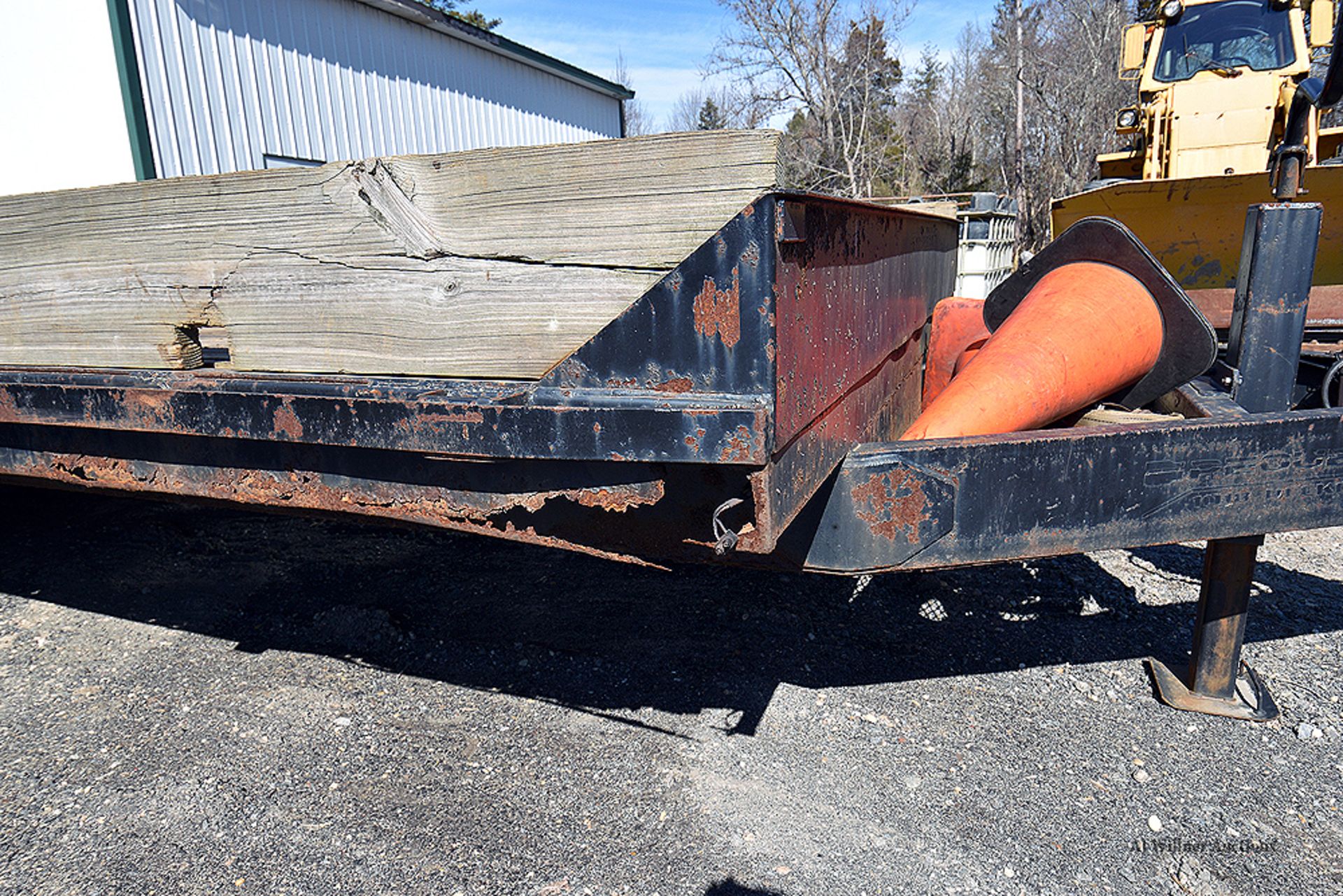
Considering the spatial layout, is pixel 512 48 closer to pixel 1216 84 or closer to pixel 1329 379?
pixel 1216 84

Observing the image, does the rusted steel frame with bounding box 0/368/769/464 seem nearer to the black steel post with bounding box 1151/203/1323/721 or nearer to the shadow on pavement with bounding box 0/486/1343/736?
the shadow on pavement with bounding box 0/486/1343/736

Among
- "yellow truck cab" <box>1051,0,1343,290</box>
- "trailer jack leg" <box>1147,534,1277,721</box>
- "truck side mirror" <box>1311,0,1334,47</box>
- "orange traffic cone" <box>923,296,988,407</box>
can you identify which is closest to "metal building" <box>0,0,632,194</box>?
"orange traffic cone" <box>923,296,988,407</box>

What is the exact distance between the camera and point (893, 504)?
1.73 m

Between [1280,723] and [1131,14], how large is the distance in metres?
29.8

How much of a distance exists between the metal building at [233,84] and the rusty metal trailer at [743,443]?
364 cm

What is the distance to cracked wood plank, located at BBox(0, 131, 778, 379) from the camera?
151 cm

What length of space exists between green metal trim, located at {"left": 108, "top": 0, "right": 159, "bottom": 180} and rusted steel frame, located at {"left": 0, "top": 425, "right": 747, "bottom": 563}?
5659 millimetres

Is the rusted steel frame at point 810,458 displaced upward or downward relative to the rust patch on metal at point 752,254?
downward

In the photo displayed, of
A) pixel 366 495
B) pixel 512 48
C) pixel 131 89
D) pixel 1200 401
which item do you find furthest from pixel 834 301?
Answer: pixel 512 48

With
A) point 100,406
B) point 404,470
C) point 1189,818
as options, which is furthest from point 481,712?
point 1189,818

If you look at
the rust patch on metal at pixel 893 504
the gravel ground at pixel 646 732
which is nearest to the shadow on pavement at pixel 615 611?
the gravel ground at pixel 646 732

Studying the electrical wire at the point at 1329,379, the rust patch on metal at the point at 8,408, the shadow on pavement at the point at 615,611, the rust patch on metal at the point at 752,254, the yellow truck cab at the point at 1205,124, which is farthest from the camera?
the yellow truck cab at the point at 1205,124

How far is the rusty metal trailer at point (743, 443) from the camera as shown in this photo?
141 cm

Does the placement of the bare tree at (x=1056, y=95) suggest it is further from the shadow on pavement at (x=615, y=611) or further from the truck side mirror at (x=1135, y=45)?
the shadow on pavement at (x=615, y=611)
